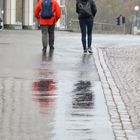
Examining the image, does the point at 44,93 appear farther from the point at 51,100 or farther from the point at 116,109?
the point at 116,109

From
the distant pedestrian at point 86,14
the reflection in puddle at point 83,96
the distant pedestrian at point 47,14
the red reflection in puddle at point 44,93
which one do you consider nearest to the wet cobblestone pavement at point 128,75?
the reflection in puddle at point 83,96

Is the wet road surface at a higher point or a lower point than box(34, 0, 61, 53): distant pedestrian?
lower

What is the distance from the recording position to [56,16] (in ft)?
57.9

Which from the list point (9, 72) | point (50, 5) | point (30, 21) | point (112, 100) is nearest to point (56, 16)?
point (50, 5)

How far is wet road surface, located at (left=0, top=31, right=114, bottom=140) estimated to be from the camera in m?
7.31

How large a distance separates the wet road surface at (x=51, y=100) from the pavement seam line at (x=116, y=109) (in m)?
0.10

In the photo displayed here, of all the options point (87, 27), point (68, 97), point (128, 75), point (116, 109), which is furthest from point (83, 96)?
point (87, 27)

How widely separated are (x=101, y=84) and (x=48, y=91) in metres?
1.26

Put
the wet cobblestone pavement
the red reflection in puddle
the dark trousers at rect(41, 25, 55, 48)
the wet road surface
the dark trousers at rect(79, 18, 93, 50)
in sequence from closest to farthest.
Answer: the wet road surface < the wet cobblestone pavement < the red reflection in puddle < the dark trousers at rect(79, 18, 93, 50) < the dark trousers at rect(41, 25, 55, 48)

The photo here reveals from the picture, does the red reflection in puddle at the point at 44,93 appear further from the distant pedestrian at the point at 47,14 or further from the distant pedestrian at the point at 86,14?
the distant pedestrian at the point at 47,14

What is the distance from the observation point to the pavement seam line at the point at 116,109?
24.1 feet

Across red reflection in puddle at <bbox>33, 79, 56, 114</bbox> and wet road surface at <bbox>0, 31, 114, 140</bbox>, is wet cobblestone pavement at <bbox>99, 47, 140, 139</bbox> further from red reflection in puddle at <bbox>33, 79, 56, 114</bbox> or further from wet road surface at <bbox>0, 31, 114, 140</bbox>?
red reflection in puddle at <bbox>33, 79, 56, 114</bbox>

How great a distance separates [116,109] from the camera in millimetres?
8875

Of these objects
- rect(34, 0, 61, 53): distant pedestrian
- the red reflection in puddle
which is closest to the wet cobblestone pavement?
the red reflection in puddle
